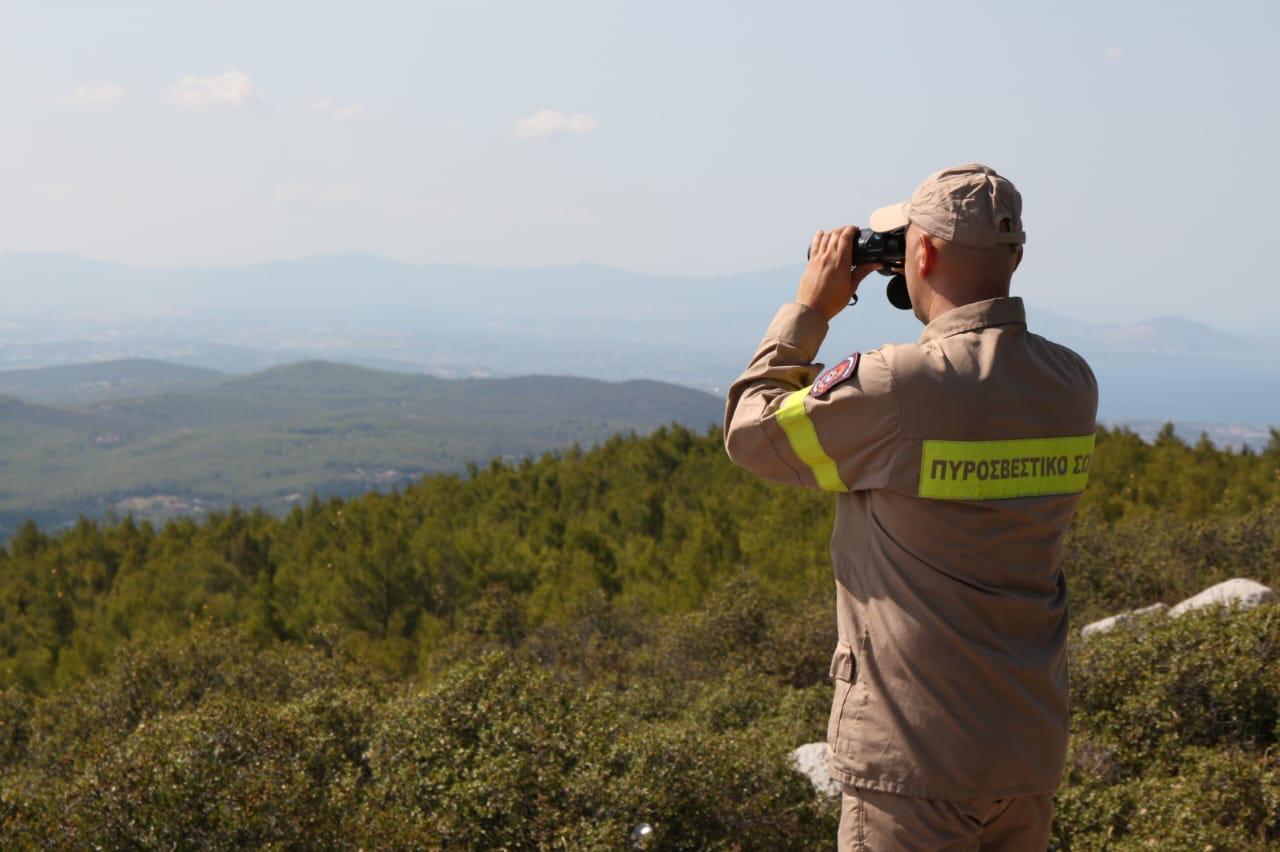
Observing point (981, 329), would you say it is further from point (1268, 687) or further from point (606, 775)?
point (1268, 687)

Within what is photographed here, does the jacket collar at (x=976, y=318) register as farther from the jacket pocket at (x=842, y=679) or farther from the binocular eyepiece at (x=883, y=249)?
the jacket pocket at (x=842, y=679)

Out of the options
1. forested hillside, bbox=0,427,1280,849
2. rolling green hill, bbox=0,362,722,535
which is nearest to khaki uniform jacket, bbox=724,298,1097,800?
forested hillside, bbox=0,427,1280,849

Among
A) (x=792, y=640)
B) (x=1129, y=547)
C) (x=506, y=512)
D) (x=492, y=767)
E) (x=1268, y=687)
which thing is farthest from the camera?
(x=506, y=512)

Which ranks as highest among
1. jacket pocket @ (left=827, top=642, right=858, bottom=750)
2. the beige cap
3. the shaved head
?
the beige cap

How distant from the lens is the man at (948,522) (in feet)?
7.30

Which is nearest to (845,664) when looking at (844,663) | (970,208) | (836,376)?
(844,663)

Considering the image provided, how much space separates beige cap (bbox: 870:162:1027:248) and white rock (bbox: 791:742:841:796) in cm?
463

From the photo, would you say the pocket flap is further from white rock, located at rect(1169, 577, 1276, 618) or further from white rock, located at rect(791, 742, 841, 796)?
white rock, located at rect(1169, 577, 1276, 618)

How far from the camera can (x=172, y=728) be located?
18.9 ft

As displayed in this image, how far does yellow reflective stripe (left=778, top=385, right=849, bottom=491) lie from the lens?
2.26 metres

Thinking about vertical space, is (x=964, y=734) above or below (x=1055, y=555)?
below

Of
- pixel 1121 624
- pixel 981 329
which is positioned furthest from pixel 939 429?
pixel 1121 624

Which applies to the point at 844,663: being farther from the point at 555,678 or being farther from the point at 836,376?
the point at 555,678

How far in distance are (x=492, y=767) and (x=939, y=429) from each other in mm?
3423
